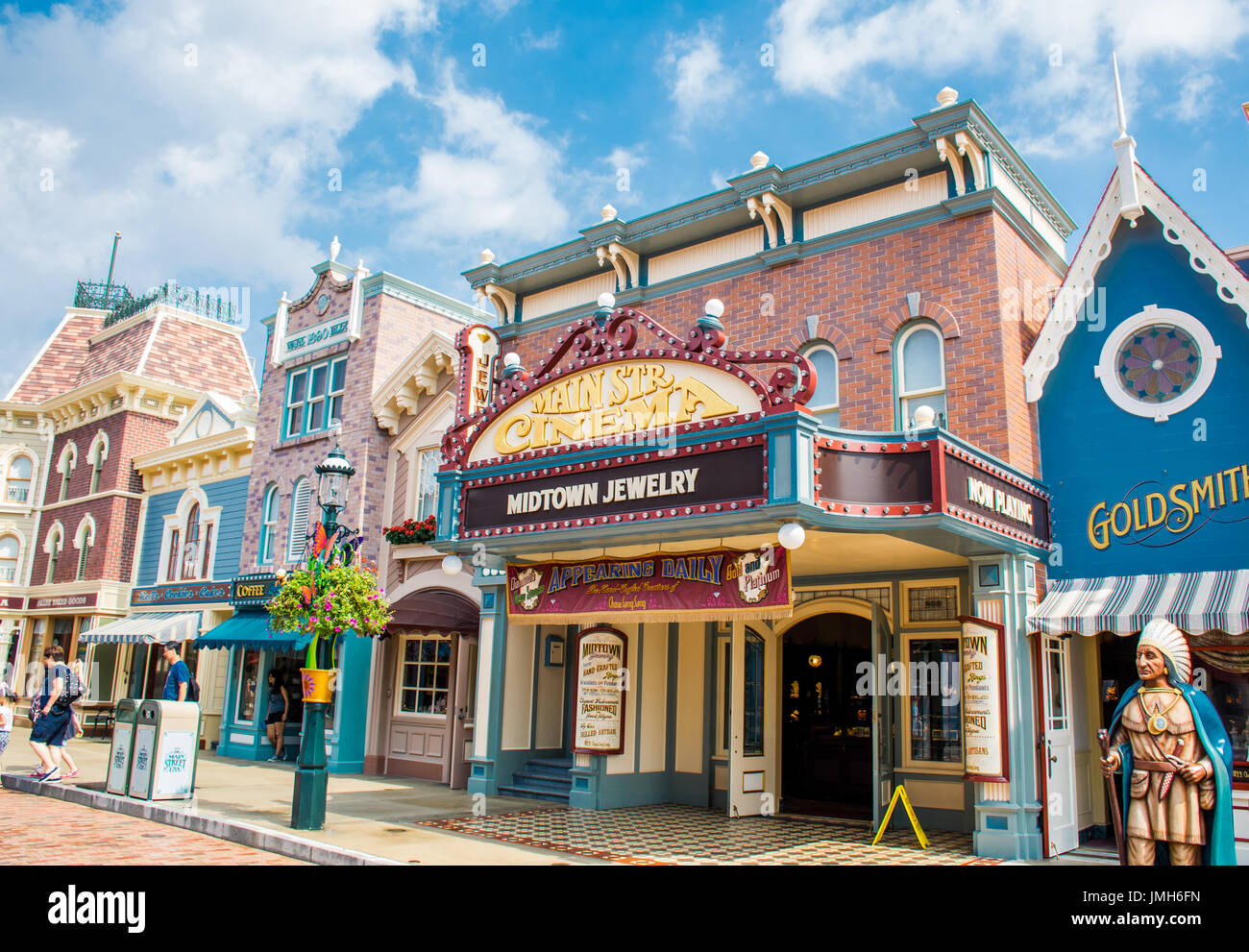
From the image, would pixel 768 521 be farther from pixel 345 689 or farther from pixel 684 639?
pixel 345 689

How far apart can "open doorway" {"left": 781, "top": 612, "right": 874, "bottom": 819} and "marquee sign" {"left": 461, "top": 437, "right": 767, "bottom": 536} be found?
5.25 m

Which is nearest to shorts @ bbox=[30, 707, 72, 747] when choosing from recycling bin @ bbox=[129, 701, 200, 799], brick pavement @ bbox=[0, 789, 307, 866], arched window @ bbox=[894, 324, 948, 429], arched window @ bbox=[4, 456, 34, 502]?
brick pavement @ bbox=[0, 789, 307, 866]

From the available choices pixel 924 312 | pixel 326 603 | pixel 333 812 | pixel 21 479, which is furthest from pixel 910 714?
pixel 21 479

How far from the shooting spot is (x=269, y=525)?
21.9 m

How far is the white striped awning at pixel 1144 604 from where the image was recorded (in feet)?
30.9

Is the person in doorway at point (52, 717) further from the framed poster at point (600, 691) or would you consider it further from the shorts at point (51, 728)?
the framed poster at point (600, 691)

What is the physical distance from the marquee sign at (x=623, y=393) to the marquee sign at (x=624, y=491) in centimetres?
33

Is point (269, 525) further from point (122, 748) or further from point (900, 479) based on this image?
point (900, 479)

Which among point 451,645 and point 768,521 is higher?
point 768,521

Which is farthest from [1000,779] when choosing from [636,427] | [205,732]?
[205,732]

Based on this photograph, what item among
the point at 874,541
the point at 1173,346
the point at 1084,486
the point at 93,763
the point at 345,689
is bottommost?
the point at 93,763

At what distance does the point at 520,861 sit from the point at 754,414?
202 inches

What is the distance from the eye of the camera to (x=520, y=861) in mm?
9312

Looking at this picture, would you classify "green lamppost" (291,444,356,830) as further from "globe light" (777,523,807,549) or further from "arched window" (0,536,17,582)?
"arched window" (0,536,17,582)
